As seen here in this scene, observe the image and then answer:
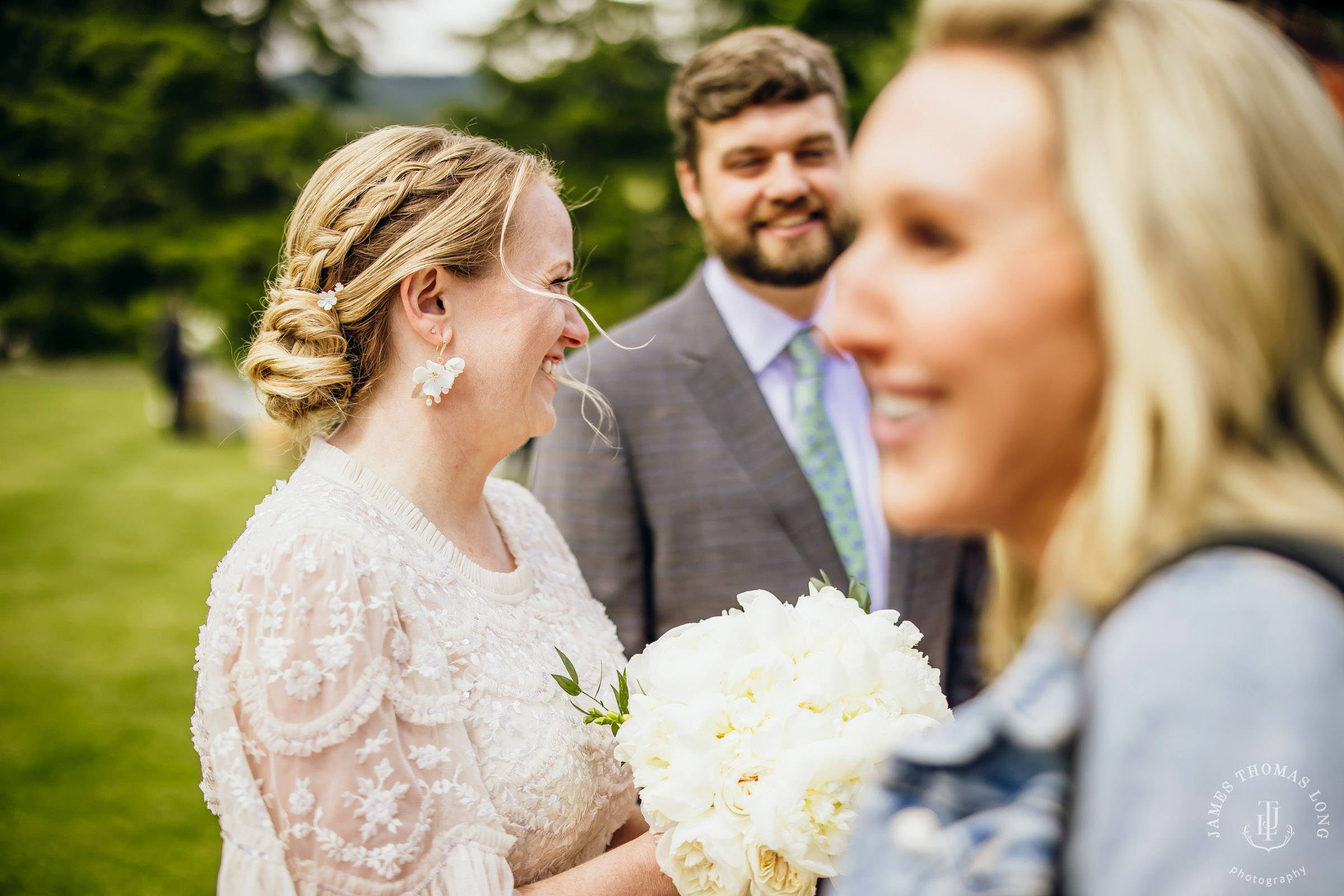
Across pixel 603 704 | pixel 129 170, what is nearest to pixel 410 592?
pixel 603 704

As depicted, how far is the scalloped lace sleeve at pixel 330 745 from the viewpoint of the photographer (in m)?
1.75

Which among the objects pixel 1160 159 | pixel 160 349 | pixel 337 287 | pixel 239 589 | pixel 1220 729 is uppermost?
pixel 1160 159

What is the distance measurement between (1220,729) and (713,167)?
3058 mm

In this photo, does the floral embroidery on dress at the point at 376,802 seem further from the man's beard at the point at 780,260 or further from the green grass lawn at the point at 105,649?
the green grass lawn at the point at 105,649

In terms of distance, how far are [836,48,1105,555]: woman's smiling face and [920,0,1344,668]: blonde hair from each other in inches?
1.2

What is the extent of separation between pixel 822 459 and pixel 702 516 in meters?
0.46

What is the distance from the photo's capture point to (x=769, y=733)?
1.66 meters

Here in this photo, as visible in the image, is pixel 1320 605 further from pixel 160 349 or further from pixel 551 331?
pixel 160 349

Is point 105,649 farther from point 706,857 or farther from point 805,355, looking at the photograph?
point 706,857

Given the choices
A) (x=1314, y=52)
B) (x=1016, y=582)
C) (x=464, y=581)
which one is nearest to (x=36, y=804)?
(x=464, y=581)

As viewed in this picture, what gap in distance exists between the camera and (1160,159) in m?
0.89

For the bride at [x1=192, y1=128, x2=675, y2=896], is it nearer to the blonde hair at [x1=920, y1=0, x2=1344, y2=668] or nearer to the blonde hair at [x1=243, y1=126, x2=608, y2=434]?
the blonde hair at [x1=243, y1=126, x2=608, y2=434]

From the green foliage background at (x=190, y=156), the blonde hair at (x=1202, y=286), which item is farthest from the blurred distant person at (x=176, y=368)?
the blonde hair at (x=1202, y=286)

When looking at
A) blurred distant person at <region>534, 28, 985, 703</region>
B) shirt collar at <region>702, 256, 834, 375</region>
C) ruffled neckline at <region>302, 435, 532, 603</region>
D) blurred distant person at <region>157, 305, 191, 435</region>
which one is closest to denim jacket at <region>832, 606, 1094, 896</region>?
ruffled neckline at <region>302, 435, 532, 603</region>
